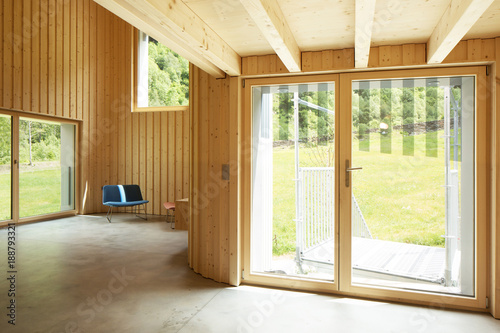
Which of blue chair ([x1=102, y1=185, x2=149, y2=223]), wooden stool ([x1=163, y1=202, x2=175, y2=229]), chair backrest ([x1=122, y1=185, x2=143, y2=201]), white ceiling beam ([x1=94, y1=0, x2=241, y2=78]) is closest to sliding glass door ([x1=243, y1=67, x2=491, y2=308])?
white ceiling beam ([x1=94, y1=0, x2=241, y2=78])

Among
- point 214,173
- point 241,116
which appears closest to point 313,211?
point 214,173

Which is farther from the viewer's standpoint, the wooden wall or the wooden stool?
the wooden stool

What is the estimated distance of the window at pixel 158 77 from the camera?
302 inches

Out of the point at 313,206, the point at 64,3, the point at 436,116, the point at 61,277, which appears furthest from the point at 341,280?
the point at 64,3

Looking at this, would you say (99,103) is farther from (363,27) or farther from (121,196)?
(363,27)

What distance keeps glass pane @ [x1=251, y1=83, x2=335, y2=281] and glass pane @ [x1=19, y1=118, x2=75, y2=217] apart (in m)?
5.20

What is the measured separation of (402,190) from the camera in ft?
10.7

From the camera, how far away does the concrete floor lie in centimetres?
240

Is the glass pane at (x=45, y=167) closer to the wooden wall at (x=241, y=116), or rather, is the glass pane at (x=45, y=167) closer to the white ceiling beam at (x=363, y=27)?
the wooden wall at (x=241, y=116)

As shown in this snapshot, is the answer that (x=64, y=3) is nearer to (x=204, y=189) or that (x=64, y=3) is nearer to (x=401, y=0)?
(x=204, y=189)

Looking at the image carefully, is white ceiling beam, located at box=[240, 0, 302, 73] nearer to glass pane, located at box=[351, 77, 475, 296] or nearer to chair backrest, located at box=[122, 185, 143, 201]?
glass pane, located at box=[351, 77, 475, 296]

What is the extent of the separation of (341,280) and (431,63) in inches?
81.7

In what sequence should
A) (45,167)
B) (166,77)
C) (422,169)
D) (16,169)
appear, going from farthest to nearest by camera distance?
(166,77) < (45,167) < (16,169) < (422,169)

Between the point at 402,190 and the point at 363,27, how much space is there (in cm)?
189
